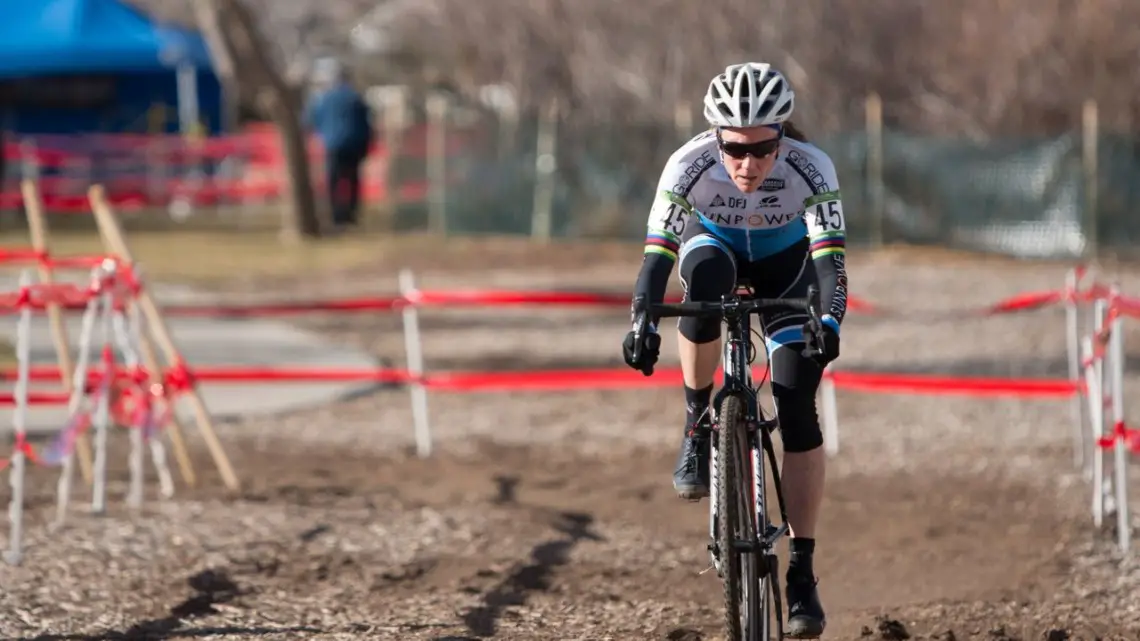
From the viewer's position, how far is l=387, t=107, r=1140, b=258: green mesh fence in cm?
2122

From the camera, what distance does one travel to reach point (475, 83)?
30828 mm

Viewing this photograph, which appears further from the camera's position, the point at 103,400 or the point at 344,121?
the point at 344,121

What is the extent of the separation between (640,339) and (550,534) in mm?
3031

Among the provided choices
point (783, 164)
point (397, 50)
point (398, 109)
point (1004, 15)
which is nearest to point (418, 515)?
point (783, 164)

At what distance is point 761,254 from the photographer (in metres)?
5.76

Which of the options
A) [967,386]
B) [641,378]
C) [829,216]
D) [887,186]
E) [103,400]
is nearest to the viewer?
[829,216]

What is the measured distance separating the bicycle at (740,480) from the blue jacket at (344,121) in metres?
20.3

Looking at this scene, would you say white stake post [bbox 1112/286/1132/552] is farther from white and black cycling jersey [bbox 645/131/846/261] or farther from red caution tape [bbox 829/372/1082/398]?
white and black cycling jersey [bbox 645/131/846/261]

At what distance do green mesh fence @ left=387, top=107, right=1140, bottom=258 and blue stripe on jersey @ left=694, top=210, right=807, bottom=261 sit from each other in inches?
641

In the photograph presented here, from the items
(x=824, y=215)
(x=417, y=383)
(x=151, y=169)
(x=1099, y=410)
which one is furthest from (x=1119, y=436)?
(x=151, y=169)

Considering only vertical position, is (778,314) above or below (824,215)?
below

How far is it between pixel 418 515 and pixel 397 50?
98.5ft

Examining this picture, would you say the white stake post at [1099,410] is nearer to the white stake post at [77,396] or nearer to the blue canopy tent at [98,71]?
the white stake post at [77,396]

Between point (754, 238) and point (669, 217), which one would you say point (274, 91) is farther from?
point (669, 217)
